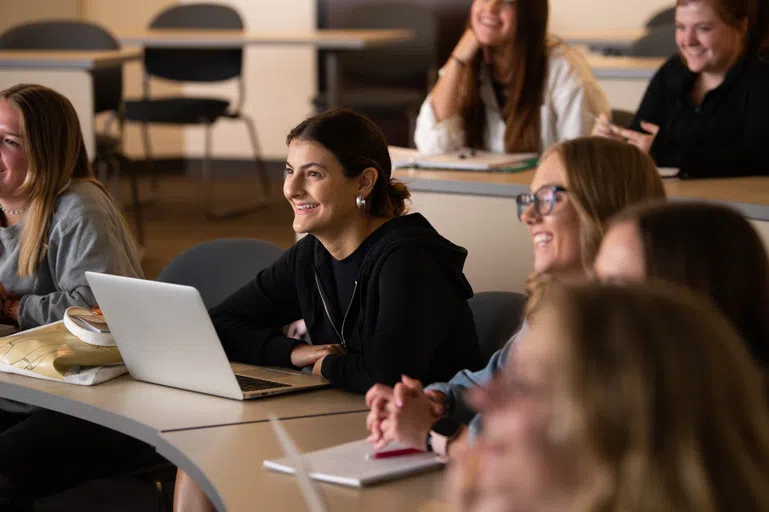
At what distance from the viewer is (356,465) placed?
5.02ft

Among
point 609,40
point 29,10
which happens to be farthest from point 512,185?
point 29,10

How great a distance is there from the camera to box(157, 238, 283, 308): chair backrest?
2633 millimetres

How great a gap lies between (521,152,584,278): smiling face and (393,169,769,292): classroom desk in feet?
3.60

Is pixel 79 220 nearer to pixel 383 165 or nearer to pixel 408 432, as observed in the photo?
pixel 383 165

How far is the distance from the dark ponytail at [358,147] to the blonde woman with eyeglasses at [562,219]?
54cm

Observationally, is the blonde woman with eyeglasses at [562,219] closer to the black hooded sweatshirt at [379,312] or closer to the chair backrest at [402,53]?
the black hooded sweatshirt at [379,312]

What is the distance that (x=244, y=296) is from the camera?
237cm

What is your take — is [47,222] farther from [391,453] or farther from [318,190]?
[391,453]

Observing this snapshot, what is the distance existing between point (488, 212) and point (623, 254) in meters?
1.79

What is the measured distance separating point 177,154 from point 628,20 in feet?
11.0

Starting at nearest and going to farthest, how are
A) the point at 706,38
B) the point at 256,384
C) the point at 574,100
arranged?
the point at 256,384, the point at 706,38, the point at 574,100

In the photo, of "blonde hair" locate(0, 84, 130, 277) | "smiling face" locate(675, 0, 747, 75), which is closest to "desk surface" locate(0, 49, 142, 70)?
"blonde hair" locate(0, 84, 130, 277)

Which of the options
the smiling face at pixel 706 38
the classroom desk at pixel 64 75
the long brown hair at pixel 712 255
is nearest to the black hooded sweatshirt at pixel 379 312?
the long brown hair at pixel 712 255

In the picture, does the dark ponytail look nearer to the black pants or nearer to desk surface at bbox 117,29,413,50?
the black pants
